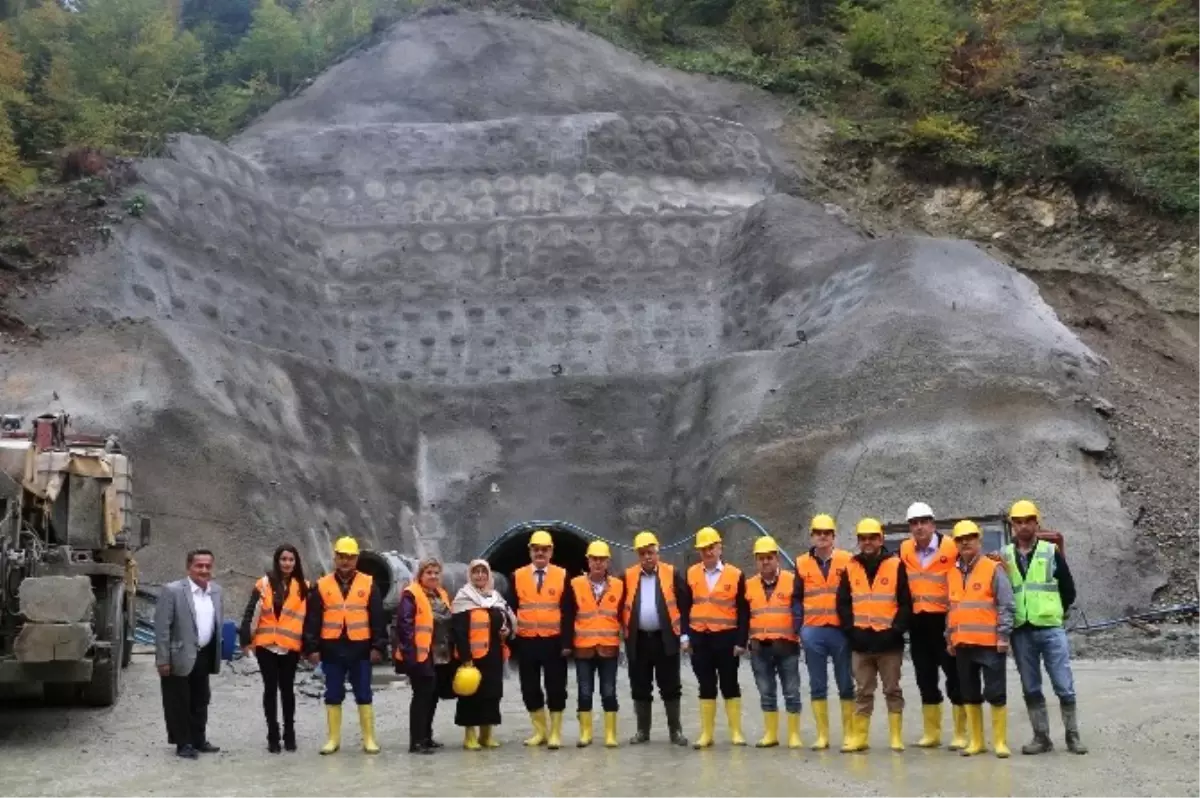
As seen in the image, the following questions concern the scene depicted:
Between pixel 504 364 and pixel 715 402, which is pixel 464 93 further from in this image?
pixel 715 402

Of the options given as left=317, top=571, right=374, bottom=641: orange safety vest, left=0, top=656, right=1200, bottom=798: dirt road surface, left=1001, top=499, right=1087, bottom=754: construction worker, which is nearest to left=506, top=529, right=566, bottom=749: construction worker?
left=0, top=656, right=1200, bottom=798: dirt road surface

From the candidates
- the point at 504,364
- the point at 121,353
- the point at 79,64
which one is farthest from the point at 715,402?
the point at 79,64

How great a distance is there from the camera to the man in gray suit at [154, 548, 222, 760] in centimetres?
1109

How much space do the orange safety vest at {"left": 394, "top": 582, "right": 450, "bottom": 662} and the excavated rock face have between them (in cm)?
915

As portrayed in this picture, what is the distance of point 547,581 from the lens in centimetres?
1179

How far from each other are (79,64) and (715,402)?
26.8 m

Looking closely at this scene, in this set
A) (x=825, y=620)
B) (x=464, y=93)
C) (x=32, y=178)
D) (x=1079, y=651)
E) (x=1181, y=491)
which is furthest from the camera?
(x=464, y=93)

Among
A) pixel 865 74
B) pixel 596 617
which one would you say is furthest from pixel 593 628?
pixel 865 74

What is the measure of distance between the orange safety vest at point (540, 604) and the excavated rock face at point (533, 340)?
9.27 meters

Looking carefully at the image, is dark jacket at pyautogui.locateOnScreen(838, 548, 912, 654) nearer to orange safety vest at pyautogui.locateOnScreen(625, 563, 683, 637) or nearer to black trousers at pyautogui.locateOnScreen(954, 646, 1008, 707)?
black trousers at pyautogui.locateOnScreen(954, 646, 1008, 707)

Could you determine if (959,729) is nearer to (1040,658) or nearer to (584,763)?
(1040,658)

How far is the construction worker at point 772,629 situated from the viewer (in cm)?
1123

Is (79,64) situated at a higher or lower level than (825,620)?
higher

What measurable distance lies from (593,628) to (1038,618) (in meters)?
3.62
